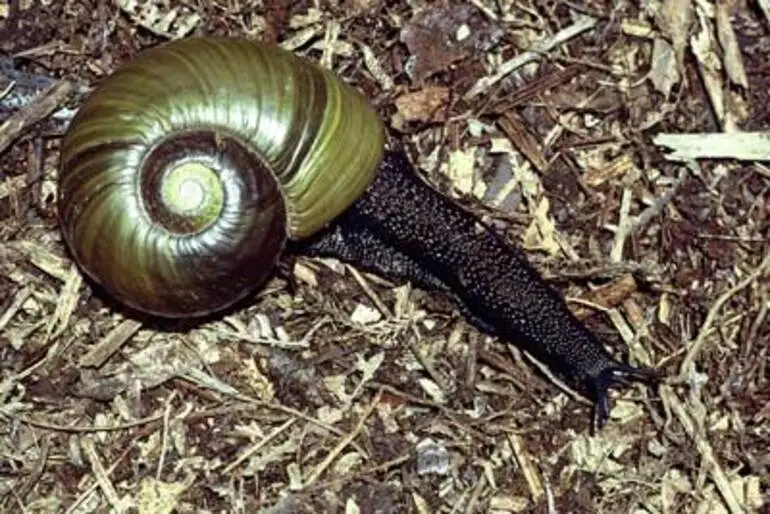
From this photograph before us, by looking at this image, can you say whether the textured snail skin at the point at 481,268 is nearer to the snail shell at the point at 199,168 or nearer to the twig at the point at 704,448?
the twig at the point at 704,448

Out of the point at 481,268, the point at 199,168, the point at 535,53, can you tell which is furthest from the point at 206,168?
the point at 535,53

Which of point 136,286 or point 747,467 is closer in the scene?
point 136,286

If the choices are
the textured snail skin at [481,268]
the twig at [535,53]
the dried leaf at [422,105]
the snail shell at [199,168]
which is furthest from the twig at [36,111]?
the twig at [535,53]

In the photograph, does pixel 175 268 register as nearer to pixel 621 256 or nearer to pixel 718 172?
pixel 621 256

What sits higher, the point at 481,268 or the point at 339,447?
the point at 481,268

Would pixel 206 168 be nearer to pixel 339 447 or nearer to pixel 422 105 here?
pixel 422 105

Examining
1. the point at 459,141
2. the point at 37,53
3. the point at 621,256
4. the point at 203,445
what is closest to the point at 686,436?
the point at 621,256
